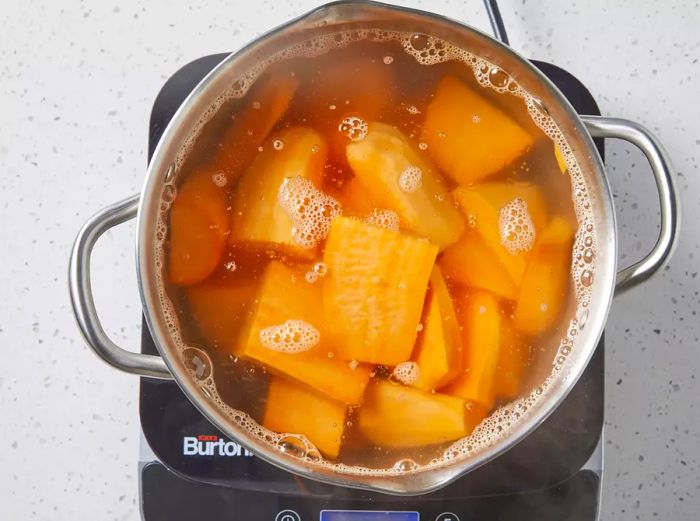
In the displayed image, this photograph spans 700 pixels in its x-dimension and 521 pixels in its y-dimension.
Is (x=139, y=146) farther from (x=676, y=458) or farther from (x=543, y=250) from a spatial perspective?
(x=676, y=458)

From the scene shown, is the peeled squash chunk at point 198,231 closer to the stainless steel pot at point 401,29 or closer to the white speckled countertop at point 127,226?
the stainless steel pot at point 401,29

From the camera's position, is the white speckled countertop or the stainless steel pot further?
the white speckled countertop

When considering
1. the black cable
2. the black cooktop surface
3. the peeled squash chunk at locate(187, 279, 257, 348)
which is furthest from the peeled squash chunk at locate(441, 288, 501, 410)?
the black cable

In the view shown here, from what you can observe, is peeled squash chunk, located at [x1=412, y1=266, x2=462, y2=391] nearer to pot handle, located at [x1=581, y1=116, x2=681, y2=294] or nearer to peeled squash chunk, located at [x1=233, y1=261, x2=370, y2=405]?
peeled squash chunk, located at [x1=233, y1=261, x2=370, y2=405]

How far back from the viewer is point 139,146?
0.86 metres

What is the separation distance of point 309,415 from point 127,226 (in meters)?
0.34

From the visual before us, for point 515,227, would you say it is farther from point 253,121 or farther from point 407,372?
point 253,121

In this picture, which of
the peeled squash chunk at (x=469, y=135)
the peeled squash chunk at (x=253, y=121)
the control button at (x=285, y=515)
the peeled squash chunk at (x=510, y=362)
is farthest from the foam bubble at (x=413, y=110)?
the control button at (x=285, y=515)

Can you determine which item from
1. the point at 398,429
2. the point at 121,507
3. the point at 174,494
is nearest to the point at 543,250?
the point at 398,429

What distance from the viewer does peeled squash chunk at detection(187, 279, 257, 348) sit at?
70 cm

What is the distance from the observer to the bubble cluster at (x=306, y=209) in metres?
0.69

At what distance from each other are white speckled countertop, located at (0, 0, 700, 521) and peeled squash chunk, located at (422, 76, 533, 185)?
0.20 meters

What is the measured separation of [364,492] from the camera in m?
0.76

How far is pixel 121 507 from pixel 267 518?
0.22m
